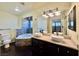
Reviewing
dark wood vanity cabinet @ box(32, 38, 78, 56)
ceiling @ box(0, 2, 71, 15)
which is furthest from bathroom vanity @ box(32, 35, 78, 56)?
ceiling @ box(0, 2, 71, 15)

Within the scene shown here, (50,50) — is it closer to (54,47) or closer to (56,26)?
(54,47)

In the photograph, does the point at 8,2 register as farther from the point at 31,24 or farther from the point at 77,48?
the point at 77,48

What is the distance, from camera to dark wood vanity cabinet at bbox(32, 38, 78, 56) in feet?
4.50

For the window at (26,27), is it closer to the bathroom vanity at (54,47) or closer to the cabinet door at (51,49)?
the bathroom vanity at (54,47)

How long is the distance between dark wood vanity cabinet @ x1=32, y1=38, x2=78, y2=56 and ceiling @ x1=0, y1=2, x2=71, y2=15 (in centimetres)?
63

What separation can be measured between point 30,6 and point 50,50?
2.64 ft

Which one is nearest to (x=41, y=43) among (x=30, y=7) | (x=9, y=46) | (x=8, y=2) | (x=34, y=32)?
(x=34, y=32)

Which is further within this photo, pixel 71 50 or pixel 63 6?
pixel 63 6

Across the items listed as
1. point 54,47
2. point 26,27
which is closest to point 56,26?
point 54,47

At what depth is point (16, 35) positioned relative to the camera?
1.58 metres

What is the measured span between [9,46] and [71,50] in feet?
3.24

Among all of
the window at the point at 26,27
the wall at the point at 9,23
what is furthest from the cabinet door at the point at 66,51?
the wall at the point at 9,23

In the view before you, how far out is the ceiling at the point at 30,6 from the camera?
4.75ft

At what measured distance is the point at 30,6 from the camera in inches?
59.6
